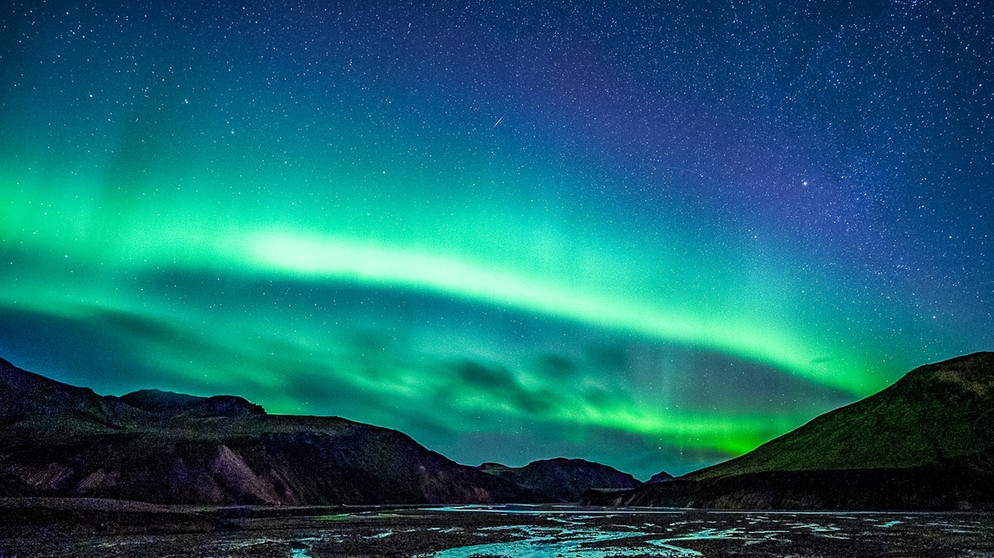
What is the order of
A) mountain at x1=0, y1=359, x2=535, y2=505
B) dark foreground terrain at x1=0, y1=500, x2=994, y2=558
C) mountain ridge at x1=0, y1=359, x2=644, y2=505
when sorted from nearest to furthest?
dark foreground terrain at x1=0, y1=500, x2=994, y2=558, mountain ridge at x1=0, y1=359, x2=644, y2=505, mountain at x1=0, y1=359, x2=535, y2=505

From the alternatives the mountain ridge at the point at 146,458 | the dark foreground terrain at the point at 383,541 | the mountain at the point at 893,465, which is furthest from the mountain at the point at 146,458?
the mountain at the point at 893,465

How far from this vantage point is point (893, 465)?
479 feet

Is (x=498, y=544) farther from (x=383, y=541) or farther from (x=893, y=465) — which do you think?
(x=893, y=465)

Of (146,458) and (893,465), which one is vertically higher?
(893,465)

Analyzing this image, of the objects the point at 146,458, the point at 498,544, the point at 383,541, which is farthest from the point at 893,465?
the point at 146,458

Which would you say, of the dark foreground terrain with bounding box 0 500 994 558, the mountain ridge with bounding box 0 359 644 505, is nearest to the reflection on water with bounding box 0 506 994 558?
the dark foreground terrain with bounding box 0 500 994 558

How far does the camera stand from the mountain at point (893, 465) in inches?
4941

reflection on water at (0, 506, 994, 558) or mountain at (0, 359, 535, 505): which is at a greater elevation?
mountain at (0, 359, 535, 505)

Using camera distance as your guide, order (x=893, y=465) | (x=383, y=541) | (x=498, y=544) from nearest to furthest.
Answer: (x=498, y=544) < (x=383, y=541) < (x=893, y=465)

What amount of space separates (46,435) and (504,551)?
14255 centimetres

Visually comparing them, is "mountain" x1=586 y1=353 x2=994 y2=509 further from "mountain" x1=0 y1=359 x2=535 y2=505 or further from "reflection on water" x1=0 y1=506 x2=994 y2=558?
"mountain" x1=0 y1=359 x2=535 y2=505

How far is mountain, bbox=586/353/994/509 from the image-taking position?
412 ft

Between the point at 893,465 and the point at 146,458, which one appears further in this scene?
the point at 893,465

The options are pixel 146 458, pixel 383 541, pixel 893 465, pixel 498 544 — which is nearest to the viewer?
pixel 498 544
